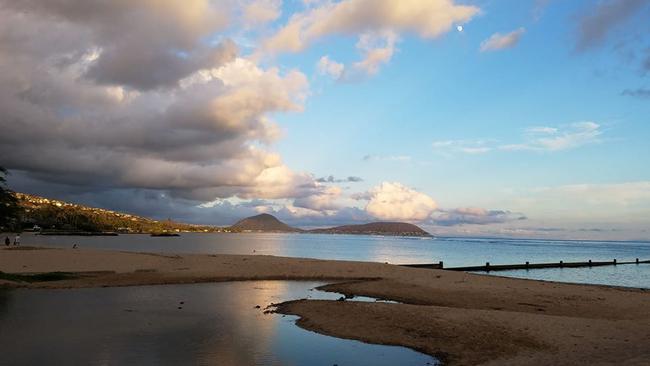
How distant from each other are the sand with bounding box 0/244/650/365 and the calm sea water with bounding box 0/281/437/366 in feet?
5.94

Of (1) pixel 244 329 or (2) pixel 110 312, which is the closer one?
(1) pixel 244 329

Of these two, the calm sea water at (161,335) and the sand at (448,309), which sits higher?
the sand at (448,309)

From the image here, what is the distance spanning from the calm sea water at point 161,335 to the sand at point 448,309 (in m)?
1.81

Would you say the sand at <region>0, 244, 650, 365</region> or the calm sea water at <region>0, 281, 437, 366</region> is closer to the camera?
the calm sea water at <region>0, 281, 437, 366</region>

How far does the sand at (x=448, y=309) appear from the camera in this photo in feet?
51.8

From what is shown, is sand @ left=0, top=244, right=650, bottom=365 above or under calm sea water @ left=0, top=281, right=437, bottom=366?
above

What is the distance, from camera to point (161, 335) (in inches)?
705

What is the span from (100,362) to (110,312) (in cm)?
934

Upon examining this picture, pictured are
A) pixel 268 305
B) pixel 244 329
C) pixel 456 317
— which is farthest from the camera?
pixel 268 305

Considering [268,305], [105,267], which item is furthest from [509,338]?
[105,267]

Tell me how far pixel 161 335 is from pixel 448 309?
13.1 metres

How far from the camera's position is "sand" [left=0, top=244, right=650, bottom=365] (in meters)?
15.8

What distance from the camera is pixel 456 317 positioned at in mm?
21156

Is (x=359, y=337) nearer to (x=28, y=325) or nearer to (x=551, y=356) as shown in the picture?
(x=551, y=356)
